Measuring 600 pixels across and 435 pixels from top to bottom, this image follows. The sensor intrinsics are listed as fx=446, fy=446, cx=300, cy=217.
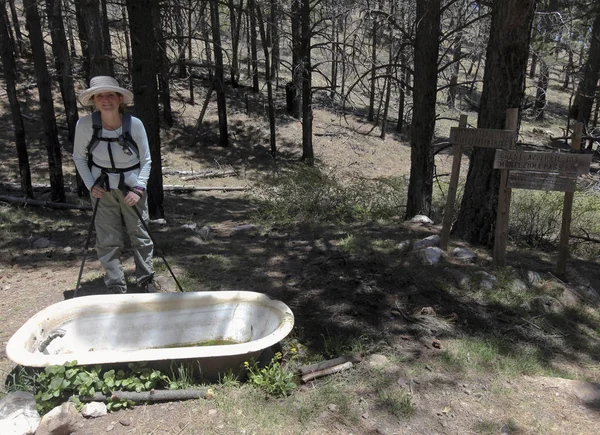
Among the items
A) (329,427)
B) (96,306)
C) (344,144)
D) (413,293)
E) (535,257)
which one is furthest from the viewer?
(344,144)

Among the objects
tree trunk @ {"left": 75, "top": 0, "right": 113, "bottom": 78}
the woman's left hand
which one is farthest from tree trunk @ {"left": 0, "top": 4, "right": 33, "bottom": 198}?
the woman's left hand

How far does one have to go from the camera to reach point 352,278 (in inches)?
200

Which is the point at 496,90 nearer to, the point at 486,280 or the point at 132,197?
the point at 486,280

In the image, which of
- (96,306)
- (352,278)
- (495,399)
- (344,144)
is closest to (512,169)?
(352,278)

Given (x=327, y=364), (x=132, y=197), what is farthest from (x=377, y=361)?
(x=132, y=197)

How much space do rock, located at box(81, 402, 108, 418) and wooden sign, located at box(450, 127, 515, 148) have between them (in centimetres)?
451

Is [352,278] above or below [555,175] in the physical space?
below

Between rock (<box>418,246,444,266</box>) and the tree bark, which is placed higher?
the tree bark

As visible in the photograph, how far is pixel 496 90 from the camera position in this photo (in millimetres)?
5555

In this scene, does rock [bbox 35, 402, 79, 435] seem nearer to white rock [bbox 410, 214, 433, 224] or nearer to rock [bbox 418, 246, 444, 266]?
rock [bbox 418, 246, 444, 266]

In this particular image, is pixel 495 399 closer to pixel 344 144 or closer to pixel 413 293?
pixel 413 293

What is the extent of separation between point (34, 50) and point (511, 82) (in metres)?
8.08

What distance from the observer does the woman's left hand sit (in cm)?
383

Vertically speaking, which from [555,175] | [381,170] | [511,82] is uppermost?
[511,82]
